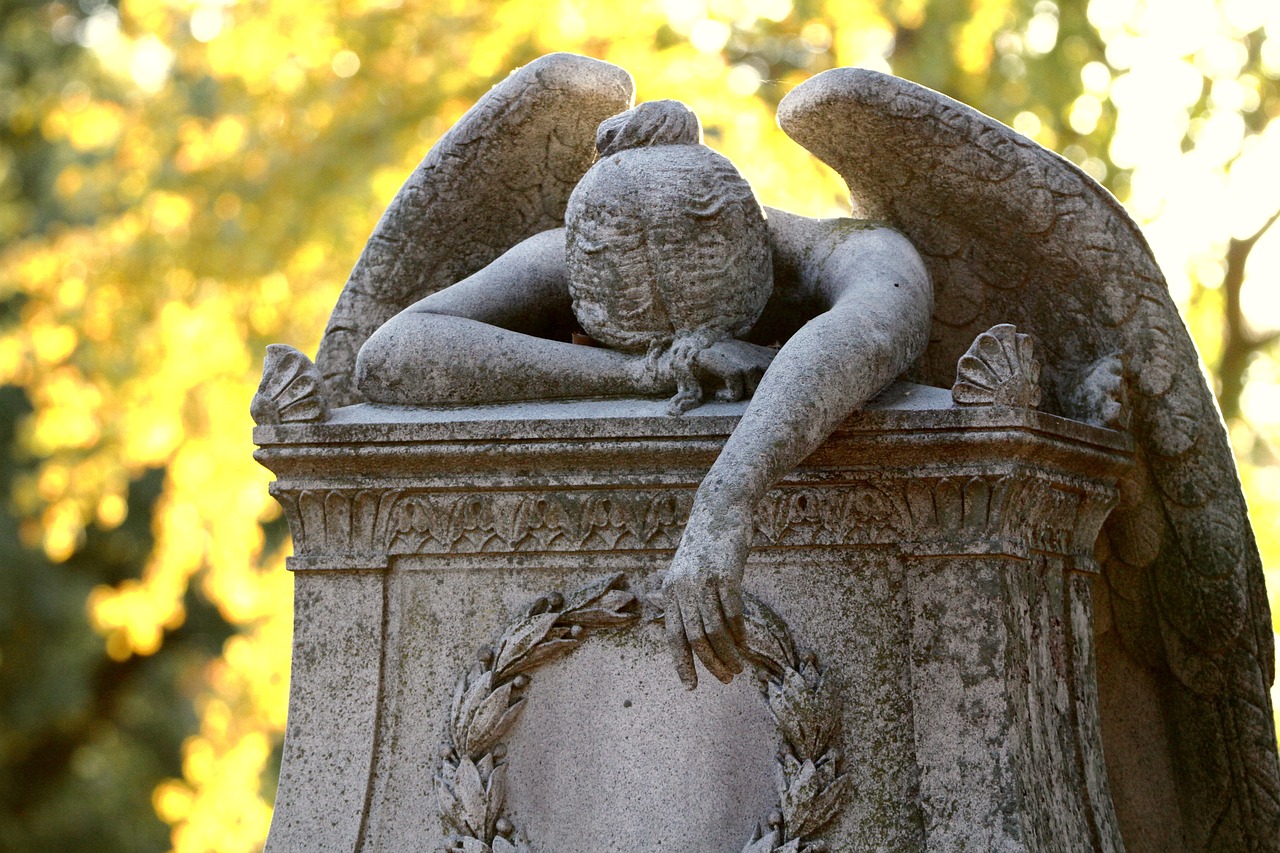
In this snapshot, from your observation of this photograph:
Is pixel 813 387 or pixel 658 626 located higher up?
pixel 813 387

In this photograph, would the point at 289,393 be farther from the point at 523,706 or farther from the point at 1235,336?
the point at 1235,336

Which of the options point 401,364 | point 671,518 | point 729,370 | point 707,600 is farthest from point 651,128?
point 707,600

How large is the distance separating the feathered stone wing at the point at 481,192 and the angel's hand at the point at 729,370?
2.79 ft

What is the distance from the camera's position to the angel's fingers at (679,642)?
2.59 metres

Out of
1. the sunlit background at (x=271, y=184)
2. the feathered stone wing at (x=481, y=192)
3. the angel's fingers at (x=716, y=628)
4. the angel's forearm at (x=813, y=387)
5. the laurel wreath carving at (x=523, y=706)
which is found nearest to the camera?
the angel's fingers at (x=716, y=628)

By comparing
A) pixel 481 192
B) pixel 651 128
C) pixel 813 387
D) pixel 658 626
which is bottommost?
pixel 658 626

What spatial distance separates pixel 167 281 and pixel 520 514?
18.7ft

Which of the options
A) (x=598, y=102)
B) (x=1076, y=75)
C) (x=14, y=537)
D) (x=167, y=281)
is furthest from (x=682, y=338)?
(x=14, y=537)

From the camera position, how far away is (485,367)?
126 inches

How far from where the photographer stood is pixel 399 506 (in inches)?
124

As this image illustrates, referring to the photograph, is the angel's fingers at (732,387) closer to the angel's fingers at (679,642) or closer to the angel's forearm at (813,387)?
the angel's forearm at (813,387)

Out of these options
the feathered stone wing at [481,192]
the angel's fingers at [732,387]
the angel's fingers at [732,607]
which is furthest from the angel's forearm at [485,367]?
the angel's fingers at [732,607]

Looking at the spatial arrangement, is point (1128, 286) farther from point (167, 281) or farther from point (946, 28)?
point (167, 281)

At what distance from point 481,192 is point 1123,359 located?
1505 mm
